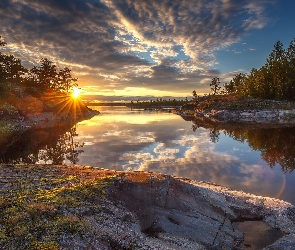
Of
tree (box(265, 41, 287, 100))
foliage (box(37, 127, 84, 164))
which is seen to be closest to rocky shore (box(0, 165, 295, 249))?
foliage (box(37, 127, 84, 164))


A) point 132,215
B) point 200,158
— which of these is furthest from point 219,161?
point 132,215

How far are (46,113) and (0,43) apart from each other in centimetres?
2714

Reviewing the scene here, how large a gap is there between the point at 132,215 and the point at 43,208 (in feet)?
12.4

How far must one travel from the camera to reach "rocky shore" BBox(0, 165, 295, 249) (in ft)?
28.1

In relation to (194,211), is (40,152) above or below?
below

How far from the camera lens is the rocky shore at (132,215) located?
8.55m

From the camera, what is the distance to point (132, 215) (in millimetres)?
10578

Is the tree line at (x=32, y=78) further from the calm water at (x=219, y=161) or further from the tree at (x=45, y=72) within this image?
the calm water at (x=219, y=161)

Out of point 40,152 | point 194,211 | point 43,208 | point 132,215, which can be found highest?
point 43,208

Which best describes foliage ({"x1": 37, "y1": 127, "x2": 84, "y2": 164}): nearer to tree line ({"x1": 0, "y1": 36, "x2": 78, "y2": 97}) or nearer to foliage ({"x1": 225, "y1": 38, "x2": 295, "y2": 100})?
tree line ({"x1": 0, "y1": 36, "x2": 78, "y2": 97})

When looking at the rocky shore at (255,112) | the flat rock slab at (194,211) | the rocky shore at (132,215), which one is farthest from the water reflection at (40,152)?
the rocky shore at (255,112)

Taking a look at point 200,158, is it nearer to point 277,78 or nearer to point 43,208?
point 43,208

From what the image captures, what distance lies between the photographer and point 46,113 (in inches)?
3066

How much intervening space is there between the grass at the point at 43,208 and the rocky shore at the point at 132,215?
1.0 inches
